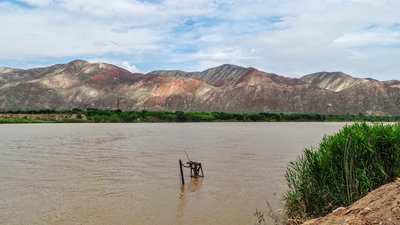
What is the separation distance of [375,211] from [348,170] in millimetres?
2252

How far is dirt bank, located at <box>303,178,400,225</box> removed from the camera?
4668 millimetres

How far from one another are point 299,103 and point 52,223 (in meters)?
125

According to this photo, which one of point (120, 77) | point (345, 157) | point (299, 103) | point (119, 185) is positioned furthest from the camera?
point (120, 77)

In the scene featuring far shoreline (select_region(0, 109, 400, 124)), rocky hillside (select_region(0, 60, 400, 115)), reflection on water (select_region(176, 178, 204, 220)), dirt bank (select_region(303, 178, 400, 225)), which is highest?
rocky hillside (select_region(0, 60, 400, 115))

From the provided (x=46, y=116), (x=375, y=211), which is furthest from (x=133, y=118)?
(x=375, y=211)

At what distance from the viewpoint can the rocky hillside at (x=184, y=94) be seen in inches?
4673

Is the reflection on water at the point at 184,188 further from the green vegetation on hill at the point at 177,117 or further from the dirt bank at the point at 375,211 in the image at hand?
the green vegetation on hill at the point at 177,117

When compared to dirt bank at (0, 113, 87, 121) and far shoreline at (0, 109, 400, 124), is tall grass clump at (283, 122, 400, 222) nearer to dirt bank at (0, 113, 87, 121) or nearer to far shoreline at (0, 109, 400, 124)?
far shoreline at (0, 109, 400, 124)

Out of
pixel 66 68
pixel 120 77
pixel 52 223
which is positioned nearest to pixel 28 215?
pixel 52 223

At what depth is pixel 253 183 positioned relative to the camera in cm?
1304

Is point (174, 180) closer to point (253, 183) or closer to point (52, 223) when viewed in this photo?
point (253, 183)

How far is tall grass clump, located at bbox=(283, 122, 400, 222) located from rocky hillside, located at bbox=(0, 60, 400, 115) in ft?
378

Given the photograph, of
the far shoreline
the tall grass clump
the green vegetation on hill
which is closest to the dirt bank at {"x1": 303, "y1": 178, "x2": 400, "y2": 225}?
the tall grass clump

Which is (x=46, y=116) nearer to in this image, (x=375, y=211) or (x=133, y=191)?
(x=133, y=191)
